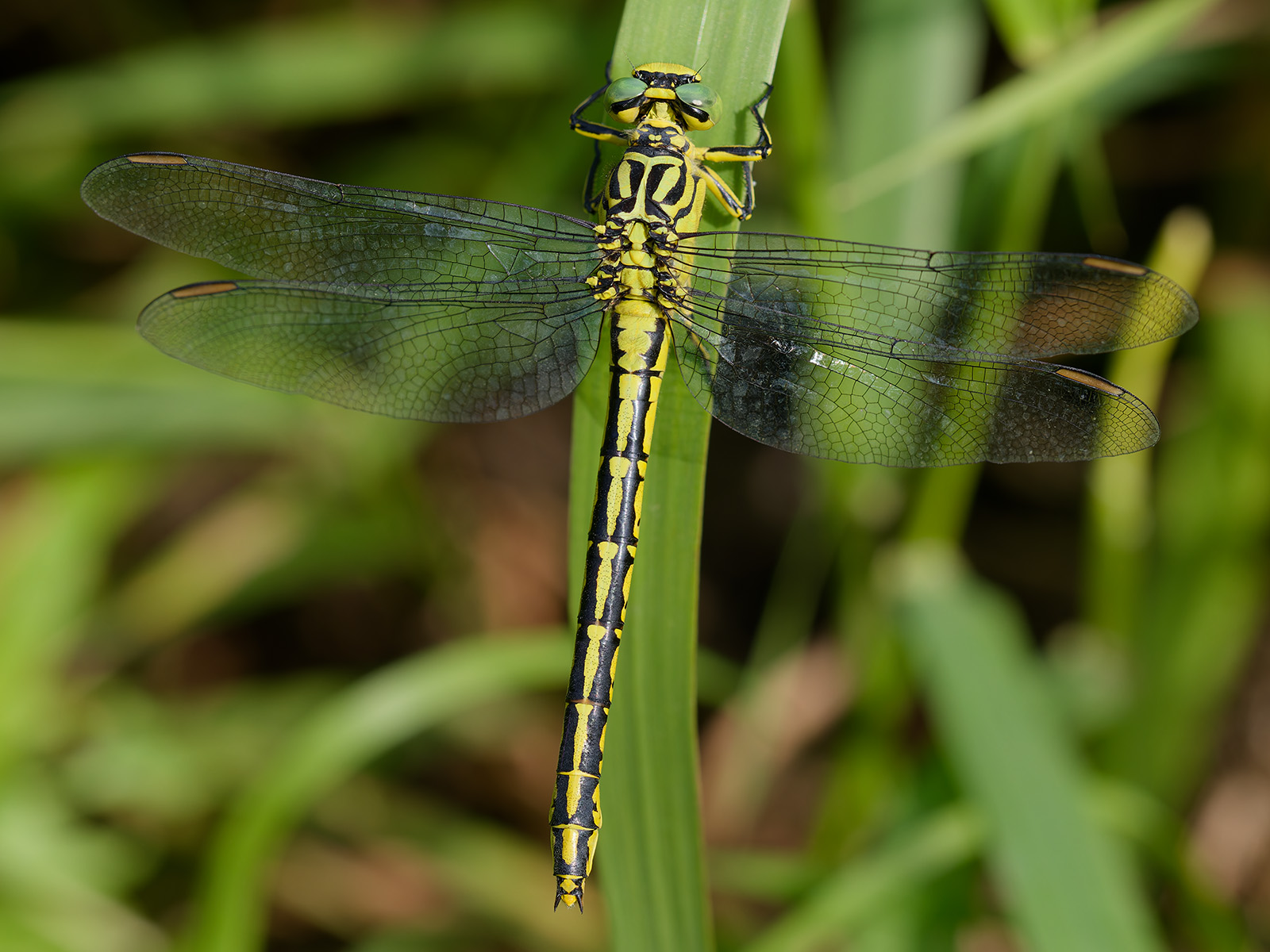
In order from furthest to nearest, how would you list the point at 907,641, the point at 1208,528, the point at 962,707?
1. the point at 1208,528
2. the point at 907,641
3. the point at 962,707

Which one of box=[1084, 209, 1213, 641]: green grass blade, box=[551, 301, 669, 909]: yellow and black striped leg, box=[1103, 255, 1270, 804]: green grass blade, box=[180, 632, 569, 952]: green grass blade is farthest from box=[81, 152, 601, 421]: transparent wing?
box=[1103, 255, 1270, 804]: green grass blade

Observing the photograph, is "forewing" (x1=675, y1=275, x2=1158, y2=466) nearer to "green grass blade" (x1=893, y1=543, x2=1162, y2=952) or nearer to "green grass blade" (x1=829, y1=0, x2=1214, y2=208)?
"green grass blade" (x1=829, y1=0, x2=1214, y2=208)

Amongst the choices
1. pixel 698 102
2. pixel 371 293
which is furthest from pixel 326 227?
pixel 698 102

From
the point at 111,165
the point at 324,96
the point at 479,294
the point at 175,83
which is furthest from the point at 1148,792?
the point at 175,83

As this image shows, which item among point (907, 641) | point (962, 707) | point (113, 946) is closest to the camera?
point (962, 707)

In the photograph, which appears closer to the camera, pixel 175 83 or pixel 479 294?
pixel 479 294

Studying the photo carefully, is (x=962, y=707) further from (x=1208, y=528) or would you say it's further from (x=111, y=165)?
(x=111, y=165)

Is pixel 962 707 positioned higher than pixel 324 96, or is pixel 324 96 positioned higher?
pixel 324 96
